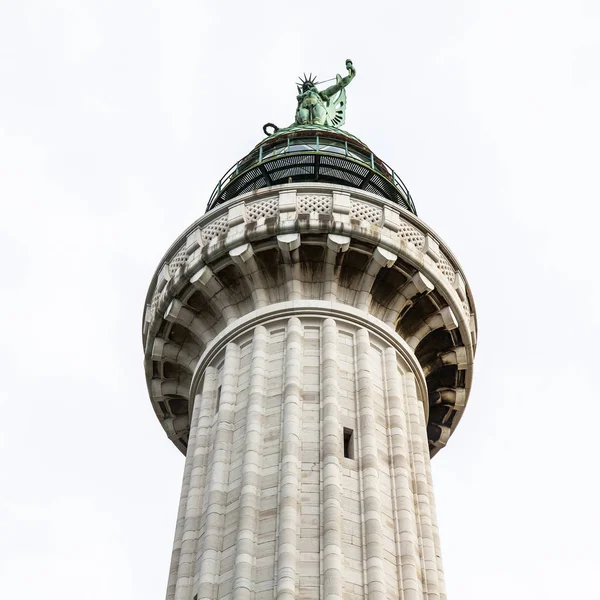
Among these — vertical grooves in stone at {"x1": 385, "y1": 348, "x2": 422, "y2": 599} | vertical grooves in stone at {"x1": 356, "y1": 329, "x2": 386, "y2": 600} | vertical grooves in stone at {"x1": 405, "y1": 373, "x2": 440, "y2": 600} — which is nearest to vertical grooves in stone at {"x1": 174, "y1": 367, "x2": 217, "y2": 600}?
vertical grooves in stone at {"x1": 356, "y1": 329, "x2": 386, "y2": 600}

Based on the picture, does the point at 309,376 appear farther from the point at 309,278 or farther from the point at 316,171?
the point at 316,171

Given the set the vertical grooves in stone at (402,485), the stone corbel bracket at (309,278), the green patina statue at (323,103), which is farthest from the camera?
the green patina statue at (323,103)

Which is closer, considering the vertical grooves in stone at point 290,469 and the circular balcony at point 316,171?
the vertical grooves in stone at point 290,469

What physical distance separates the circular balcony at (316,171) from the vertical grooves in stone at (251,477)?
8383 millimetres

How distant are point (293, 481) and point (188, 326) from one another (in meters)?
8.41

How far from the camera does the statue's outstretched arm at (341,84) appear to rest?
4359 cm

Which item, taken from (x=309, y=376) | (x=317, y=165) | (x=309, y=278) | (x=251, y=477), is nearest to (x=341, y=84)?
(x=317, y=165)

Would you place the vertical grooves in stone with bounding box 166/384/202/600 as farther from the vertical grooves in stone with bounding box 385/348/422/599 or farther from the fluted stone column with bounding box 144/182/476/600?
the vertical grooves in stone with bounding box 385/348/422/599

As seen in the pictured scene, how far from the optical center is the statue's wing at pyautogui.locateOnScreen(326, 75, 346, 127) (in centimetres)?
4278

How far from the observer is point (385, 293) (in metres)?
28.9

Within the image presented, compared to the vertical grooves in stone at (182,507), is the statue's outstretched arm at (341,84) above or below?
above

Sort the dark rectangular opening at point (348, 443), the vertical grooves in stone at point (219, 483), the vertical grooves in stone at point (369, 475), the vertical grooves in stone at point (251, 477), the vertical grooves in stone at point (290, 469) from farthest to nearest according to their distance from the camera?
the dark rectangular opening at point (348, 443)
the vertical grooves in stone at point (219, 483)
the vertical grooves in stone at point (369, 475)
the vertical grooves in stone at point (251, 477)
the vertical grooves in stone at point (290, 469)

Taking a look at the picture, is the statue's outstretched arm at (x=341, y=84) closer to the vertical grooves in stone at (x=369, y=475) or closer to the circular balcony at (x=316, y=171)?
the circular balcony at (x=316, y=171)

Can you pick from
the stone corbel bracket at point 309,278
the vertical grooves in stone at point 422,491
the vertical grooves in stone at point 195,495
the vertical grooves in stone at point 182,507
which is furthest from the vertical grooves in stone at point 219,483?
the vertical grooves in stone at point 422,491
